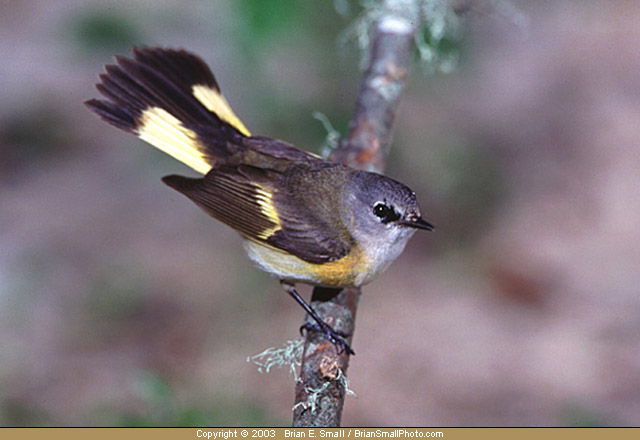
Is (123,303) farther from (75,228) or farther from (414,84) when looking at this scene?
(414,84)

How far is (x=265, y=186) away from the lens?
278cm

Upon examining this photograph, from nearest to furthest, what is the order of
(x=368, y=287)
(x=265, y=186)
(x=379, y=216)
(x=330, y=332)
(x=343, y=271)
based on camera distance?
(x=330, y=332) → (x=343, y=271) → (x=379, y=216) → (x=265, y=186) → (x=368, y=287)

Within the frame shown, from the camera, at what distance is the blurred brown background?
372 cm

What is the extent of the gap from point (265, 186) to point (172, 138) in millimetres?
496

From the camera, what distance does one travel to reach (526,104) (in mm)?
5469

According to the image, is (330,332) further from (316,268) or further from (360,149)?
(360,149)

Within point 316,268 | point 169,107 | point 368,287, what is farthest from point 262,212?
point 368,287

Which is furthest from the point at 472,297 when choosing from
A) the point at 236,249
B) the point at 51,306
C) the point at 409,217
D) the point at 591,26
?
the point at 591,26

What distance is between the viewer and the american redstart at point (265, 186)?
262 centimetres

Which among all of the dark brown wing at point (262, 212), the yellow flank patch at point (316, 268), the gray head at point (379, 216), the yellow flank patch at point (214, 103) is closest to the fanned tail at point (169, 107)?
the yellow flank patch at point (214, 103)

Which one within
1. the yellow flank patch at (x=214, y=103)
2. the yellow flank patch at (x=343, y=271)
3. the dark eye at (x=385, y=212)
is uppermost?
the yellow flank patch at (x=214, y=103)

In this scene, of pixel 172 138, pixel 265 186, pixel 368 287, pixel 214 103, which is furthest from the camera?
pixel 368 287

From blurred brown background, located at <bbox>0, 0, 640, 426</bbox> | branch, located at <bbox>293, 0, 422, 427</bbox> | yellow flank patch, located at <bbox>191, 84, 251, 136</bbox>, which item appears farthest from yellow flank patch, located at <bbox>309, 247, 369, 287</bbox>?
yellow flank patch, located at <bbox>191, 84, 251, 136</bbox>

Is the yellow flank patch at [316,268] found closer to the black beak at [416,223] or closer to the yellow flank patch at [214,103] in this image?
the black beak at [416,223]
